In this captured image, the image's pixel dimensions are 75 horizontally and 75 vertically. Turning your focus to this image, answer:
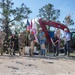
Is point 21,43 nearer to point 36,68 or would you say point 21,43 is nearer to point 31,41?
point 31,41

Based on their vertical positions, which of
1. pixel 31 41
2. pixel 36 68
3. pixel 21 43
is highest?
pixel 31 41

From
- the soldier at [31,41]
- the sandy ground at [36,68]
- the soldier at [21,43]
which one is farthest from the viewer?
the soldier at [21,43]

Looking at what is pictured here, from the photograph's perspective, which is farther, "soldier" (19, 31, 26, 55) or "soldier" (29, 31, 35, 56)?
"soldier" (19, 31, 26, 55)

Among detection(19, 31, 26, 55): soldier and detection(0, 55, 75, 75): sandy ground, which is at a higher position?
detection(19, 31, 26, 55): soldier

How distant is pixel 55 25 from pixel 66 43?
5145 millimetres

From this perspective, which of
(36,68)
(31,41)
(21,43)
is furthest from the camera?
(21,43)

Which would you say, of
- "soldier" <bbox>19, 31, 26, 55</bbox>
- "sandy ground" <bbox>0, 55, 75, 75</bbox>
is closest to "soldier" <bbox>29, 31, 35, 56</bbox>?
"soldier" <bbox>19, 31, 26, 55</bbox>

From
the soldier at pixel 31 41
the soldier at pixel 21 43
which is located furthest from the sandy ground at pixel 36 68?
the soldier at pixel 21 43

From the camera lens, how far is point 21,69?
10773mm

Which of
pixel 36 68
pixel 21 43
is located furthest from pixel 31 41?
pixel 36 68

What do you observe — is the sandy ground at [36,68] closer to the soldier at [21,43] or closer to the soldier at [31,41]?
the soldier at [31,41]

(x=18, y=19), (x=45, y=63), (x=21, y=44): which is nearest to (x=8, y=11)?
(x=18, y=19)

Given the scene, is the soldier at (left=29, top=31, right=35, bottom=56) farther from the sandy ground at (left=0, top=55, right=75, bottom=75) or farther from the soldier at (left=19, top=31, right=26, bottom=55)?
the sandy ground at (left=0, top=55, right=75, bottom=75)

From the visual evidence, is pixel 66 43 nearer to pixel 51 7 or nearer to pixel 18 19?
pixel 18 19
